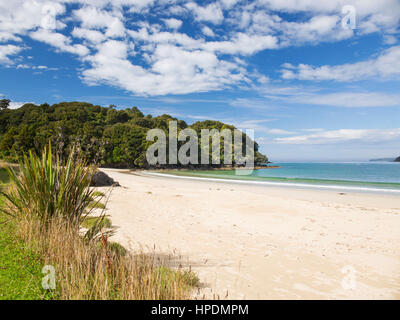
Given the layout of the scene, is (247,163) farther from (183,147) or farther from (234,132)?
(183,147)

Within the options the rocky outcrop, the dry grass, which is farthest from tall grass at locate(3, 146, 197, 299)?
the rocky outcrop

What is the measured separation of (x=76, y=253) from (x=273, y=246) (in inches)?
185

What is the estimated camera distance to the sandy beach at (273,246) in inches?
165

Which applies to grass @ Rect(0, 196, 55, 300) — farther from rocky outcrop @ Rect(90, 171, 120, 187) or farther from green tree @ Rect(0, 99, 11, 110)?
green tree @ Rect(0, 99, 11, 110)

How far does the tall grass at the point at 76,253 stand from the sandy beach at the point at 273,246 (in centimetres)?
62

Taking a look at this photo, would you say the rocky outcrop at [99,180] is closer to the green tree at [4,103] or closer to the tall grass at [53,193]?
the tall grass at [53,193]

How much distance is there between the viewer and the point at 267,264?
203 inches

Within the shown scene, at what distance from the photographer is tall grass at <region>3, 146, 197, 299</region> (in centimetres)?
291

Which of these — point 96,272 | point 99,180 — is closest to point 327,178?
point 99,180

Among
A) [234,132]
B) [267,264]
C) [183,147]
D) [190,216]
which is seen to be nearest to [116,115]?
[183,147]

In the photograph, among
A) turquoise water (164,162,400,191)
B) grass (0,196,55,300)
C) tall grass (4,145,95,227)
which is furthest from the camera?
turquoise water (164,162,400,191)

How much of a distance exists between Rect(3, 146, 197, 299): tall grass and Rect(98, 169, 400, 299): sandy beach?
0.62m
